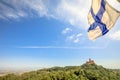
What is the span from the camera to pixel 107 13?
21.7 ft

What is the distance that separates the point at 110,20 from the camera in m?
6.48

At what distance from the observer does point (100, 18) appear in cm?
686

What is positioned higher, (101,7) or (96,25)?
(101,7)

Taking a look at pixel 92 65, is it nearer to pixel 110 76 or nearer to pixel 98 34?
pixel 110 76

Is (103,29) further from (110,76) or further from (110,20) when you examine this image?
(110,76)

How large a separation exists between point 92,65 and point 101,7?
134937 millimetres

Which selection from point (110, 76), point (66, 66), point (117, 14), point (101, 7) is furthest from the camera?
point (66, 66)

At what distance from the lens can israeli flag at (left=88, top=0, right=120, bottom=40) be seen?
644 centimetres

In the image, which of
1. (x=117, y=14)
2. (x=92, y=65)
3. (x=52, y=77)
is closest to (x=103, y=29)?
(x=117, y=14)

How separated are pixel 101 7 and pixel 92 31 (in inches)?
34.2

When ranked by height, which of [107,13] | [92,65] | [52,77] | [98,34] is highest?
[92,65]

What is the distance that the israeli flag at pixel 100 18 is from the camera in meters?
6.44

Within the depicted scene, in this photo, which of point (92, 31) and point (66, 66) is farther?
point (66, 66)

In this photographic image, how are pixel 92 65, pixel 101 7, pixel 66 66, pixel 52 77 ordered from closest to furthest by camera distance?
pixel 101 7 → pixel 52 77 → pixel 92 65 → pixel 66 66
